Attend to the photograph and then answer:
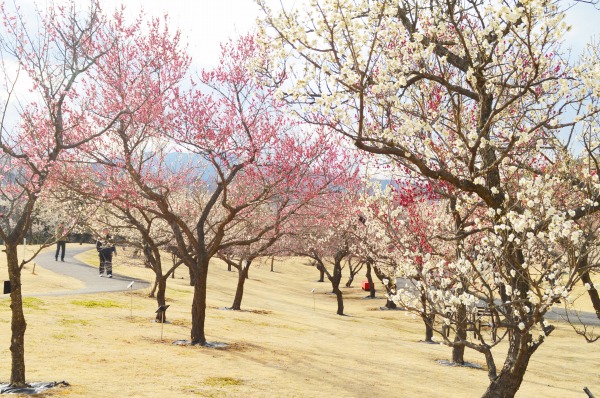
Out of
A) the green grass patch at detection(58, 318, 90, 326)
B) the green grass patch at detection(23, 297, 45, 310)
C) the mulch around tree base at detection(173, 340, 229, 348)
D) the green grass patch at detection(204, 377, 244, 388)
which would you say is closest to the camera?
the green grass patch at detection(204, 377, 244, 388)

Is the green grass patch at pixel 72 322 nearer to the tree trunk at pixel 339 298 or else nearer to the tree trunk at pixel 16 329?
the tree trunk at pixel 16 329

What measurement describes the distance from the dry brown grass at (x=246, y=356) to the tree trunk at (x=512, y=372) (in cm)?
318

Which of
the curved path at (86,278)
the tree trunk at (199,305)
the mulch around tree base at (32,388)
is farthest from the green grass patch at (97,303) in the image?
the mulch around tree base at (32,388)

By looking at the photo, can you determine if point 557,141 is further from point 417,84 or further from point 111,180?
point 111,180

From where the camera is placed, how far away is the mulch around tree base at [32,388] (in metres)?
12.3

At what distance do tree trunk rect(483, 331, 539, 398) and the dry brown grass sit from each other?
3182 mm

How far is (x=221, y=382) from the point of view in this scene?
1518cm

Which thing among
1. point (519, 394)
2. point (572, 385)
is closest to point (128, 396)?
point (519, 394)

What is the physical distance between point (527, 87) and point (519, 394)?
12810mm

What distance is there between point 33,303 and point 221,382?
1572 cm

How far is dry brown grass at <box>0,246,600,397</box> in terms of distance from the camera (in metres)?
14.9

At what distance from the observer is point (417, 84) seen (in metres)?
11.6

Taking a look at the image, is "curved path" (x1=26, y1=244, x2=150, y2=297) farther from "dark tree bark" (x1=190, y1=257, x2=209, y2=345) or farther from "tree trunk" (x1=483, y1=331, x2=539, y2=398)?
"tree trunk" (x1=483, y1=331, x2=539, y2=398)

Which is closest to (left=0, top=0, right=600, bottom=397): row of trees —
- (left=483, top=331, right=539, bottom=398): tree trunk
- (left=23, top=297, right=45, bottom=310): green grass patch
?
(left=483, top=331, right=539, bottom=398): tree trunk
